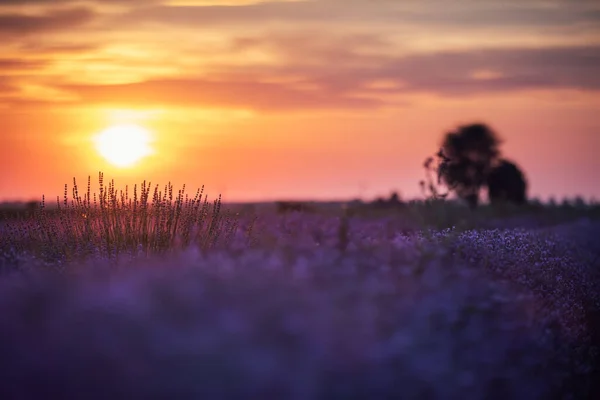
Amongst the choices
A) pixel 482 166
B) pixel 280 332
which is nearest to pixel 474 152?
pixel 482 166

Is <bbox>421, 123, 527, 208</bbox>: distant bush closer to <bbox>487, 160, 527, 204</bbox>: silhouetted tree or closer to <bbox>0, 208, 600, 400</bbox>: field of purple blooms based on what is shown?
<bbox>487, 160, 527, 204</bbox>: silhouetted tree

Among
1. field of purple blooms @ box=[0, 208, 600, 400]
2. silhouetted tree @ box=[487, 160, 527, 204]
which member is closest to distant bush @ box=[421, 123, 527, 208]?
silhouetted tree @ box=[487, 160, 527, 204]

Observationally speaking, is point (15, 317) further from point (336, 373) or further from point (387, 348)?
point (387, 348)

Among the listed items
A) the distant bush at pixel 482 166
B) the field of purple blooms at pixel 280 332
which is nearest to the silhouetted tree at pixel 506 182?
the distant bush at pixel 482 166

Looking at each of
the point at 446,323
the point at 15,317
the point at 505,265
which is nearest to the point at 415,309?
the point at 446,323

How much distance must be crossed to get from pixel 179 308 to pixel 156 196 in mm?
5135

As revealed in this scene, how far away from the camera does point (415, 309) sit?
5277mm

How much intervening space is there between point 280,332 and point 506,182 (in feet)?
106

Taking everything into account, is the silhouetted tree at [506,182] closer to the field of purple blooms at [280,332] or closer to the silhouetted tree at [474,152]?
the silhouetted tree at [474,152]

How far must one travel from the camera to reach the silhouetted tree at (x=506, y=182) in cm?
3553

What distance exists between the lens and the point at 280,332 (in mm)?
4477

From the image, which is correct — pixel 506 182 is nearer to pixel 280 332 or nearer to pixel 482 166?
pixel 482 166

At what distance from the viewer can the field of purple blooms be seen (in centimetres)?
405

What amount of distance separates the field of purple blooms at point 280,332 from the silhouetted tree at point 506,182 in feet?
96.8
